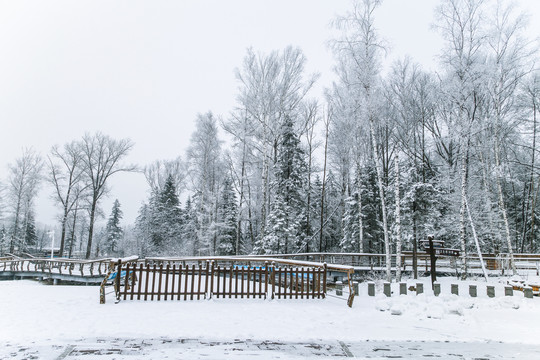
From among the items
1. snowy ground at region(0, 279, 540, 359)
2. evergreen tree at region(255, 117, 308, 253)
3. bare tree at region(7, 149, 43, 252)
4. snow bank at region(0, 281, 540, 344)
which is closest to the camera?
snowy ground at region(0, 279, 540, 359)

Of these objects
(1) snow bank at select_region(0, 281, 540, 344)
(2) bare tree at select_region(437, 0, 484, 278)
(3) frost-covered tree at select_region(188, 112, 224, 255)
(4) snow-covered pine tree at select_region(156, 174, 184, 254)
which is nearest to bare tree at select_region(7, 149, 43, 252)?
(4) snow-covered pine tree at select_region(156, 174, 184, 254)

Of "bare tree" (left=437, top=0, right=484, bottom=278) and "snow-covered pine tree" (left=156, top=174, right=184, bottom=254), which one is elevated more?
"bare tree" (left=437, top=0, right=484, bottom=278)

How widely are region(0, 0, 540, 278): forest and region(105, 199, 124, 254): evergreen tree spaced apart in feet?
44.1

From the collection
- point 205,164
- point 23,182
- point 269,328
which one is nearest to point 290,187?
point 205,164

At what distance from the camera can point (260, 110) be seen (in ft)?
68.5

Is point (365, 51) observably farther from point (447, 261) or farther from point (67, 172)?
point (67, 172)

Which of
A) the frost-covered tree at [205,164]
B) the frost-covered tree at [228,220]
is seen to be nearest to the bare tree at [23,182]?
the frost-covered tree at [205,164]

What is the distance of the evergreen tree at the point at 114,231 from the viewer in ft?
163

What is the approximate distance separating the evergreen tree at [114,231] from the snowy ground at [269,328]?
44.0m

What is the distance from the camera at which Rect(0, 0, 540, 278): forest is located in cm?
1589

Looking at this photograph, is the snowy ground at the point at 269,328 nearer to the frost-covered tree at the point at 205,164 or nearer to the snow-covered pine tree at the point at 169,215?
the frost-covered tree at the point at 205,164

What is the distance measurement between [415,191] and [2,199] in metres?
41.2

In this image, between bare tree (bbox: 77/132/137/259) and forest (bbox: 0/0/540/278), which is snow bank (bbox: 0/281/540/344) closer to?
forest (bbox: 0/0/540/278)

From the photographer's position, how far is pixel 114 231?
167ft
